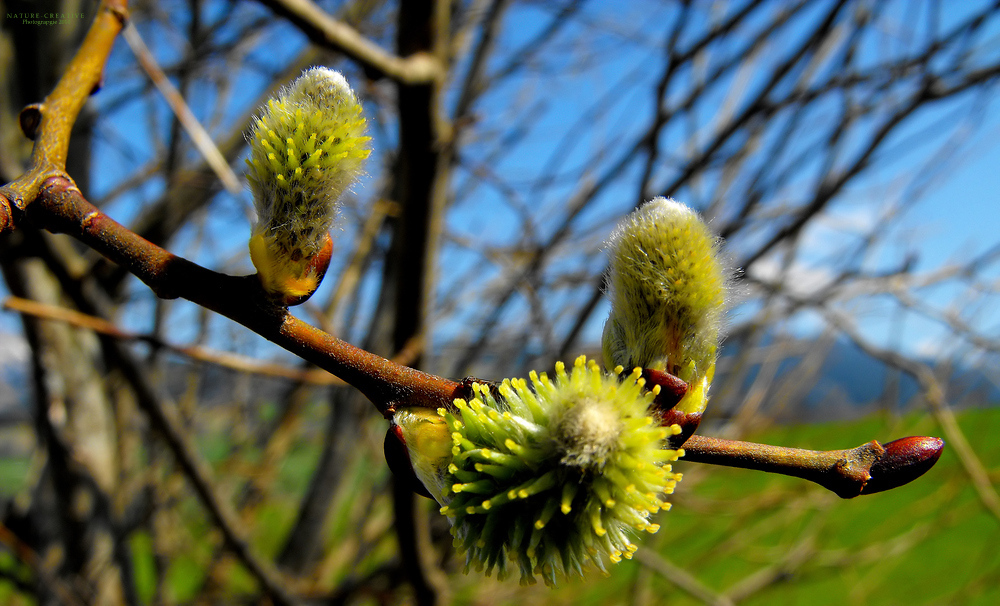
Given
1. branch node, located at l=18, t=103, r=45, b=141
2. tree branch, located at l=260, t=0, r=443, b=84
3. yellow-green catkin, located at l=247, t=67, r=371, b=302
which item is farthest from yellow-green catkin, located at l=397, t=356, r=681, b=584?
tree branch, located at l=260, t=0, r=443, b=84

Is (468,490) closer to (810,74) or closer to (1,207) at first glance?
(1,207)

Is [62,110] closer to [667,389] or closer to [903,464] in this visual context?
[667,389]

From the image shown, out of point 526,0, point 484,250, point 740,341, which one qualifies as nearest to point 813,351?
point 740,341

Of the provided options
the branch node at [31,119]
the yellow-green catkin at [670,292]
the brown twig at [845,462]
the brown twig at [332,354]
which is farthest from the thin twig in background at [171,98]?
the brown twig at [845,462]

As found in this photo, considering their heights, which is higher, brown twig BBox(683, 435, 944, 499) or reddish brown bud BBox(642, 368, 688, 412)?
reddish brown bud BBox(642, 368, 688, 412)

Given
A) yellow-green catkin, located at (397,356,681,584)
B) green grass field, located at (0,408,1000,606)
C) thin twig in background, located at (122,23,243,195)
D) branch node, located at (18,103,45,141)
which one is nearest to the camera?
yellow-green catkin, located at (397,356,681,584)

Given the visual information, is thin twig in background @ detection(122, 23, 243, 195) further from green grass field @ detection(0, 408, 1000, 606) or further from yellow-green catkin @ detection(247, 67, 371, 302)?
green grass field @ detection(0, 408, 1000, 606)
